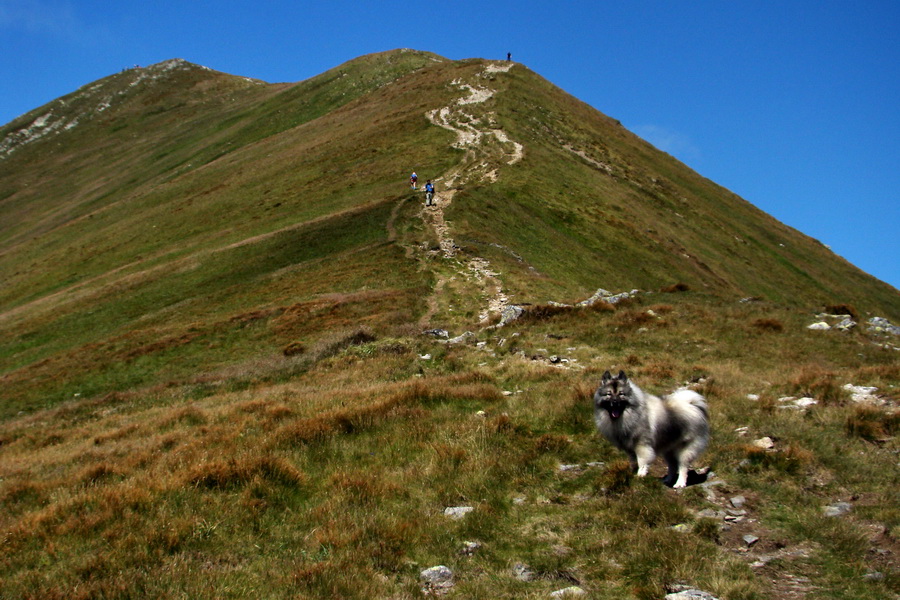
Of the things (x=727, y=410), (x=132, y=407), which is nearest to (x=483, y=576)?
(x=727, y=410)

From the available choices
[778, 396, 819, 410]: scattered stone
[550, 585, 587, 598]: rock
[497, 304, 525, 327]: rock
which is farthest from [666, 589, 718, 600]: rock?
[497, 304, 525, 327]: rock

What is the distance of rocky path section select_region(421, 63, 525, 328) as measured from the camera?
33.4 metres

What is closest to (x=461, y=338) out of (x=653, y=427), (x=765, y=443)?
(x=765, y=443)

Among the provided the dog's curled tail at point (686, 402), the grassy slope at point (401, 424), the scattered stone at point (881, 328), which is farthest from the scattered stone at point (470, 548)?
the scattered stone at point (881, 328)

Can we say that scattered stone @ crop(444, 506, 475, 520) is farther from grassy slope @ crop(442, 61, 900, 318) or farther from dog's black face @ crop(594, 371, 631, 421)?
grassy slope @ crop(442, 61, 900, 318)

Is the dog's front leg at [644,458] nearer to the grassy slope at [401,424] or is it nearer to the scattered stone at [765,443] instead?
the grassy slope at [401,424]

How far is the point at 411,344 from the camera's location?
2180 centimetres

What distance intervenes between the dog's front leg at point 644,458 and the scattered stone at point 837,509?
2.21 metres

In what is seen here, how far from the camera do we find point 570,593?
5.77 m

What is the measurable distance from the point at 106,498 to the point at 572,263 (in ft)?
120

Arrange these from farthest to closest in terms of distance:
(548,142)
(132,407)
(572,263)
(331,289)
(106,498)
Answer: (548,142)
(572,263)
(331,289)
(132,407)
(106,498)

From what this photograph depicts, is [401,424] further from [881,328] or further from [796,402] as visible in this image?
[881,328]

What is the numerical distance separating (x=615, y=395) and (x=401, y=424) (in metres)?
4.67

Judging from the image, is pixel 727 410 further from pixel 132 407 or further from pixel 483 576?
pixel 132 407
